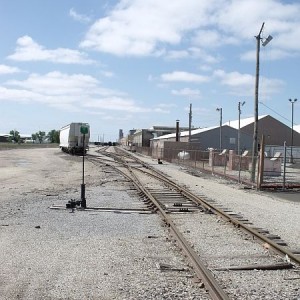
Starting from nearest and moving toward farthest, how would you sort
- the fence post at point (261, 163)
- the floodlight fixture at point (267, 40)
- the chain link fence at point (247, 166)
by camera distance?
the fence post at point (261, 163)
the chain link fence at point (247, 166)
the floodlight fixture at point (267, 40)

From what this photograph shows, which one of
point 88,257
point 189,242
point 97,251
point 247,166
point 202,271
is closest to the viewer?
point 202,271

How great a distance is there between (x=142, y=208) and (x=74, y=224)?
3717 millimetres

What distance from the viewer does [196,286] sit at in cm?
669

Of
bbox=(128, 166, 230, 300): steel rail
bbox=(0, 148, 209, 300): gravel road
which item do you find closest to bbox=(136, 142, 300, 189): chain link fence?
bbox=(0, 148, 209, 300): gravel road

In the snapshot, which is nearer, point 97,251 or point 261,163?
point 97,251

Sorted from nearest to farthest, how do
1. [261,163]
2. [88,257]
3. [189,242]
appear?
1. [88,257]
2. [189,242]
3. [261,163]

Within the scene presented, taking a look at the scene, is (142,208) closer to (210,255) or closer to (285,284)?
(210,255)

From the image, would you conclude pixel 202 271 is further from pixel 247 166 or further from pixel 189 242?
pixel 247 166

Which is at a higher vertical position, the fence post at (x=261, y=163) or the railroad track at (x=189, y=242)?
the fence post at (x=261, y=163)

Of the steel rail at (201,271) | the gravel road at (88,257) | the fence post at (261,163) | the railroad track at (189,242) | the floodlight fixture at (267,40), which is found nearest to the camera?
the steel rail at (201,271)

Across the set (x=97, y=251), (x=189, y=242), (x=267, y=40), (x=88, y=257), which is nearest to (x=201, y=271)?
(x=88, y=257)

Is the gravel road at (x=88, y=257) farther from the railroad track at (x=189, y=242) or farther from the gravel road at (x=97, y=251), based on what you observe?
the railroad track at (x=189, y=242)

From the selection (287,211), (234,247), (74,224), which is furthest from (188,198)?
(234,247)

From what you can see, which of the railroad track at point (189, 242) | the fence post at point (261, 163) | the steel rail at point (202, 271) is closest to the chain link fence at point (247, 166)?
the fence post at point (261, 163)
